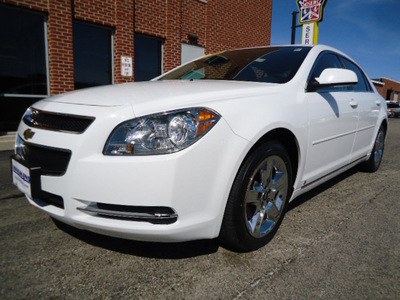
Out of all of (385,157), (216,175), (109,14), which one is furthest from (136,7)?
(216,175)

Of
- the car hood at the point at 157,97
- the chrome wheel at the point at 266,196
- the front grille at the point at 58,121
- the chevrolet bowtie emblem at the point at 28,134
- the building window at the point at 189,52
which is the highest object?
the building window at the point at 189,52

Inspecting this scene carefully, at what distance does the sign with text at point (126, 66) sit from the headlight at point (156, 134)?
6.16m

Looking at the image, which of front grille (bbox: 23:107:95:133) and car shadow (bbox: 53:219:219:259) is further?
car shadow (bbox: 53:219:219:259)

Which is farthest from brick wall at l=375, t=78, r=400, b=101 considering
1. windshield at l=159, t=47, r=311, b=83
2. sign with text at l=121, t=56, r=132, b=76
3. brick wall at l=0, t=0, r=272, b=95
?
windshield at l=159, t=47, r=311, b=83

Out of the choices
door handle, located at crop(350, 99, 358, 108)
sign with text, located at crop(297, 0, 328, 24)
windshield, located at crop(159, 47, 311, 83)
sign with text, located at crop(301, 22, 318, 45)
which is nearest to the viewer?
windshield, located at crop(159, 47, 311, 83)

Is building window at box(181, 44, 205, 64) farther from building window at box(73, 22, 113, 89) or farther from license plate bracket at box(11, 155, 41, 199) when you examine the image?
license plate bracket at box(11, 155, 41, 199)

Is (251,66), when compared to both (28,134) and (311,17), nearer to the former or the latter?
(28,134)

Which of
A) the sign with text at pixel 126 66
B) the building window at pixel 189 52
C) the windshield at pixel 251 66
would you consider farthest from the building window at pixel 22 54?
the windshield at pixel 251 66

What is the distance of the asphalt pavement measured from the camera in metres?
1.57

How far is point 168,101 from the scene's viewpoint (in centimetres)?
164

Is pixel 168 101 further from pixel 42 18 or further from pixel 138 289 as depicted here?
pixel 42 18

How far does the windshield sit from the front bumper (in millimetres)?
1024

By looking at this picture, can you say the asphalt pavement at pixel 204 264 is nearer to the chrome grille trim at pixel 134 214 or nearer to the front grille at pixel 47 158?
the chrome grille trim at pixel 134 214

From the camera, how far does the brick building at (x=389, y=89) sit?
3788cm
